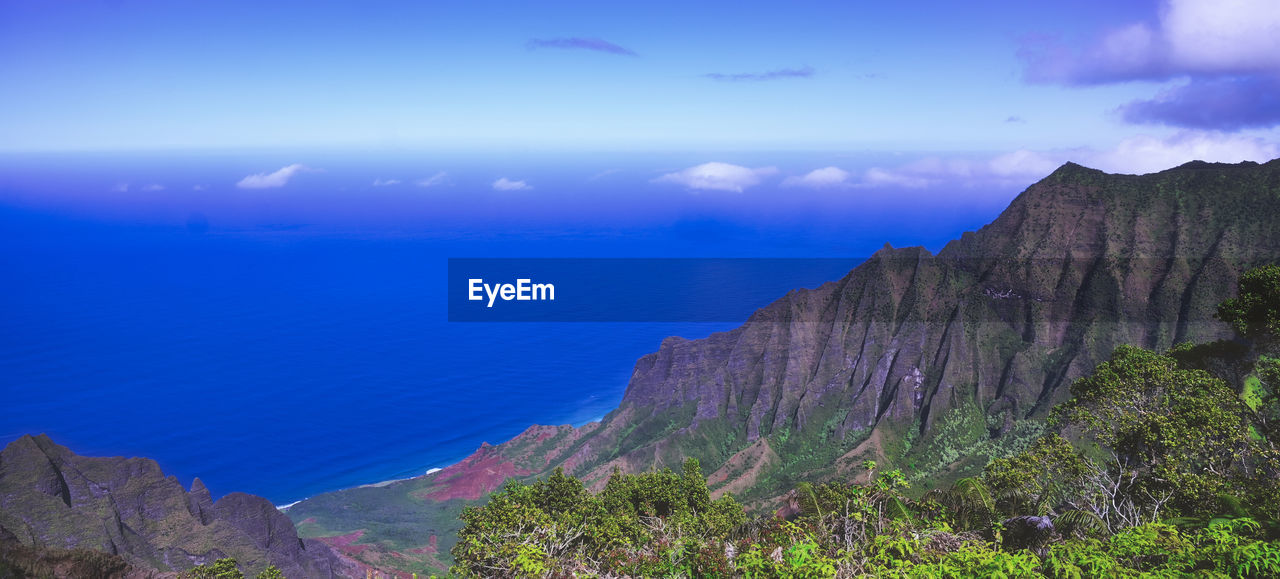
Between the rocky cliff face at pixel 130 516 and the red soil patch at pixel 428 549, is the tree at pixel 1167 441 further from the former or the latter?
the red soil patch at pixel 428 549

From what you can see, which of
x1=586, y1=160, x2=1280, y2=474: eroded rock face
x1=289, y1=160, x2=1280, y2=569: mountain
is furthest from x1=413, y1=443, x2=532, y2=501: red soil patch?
x1=586, y1=160, x2=1280, y2=474: eroded rock face

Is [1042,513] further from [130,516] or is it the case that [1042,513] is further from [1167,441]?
[130,516]

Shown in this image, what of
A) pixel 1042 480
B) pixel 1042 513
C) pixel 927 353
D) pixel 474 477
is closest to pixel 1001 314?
pixel 927 353

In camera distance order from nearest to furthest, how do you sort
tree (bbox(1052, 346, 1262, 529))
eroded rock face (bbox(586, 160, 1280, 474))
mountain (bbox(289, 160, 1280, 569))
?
tree (bbox(1052, 346, 1262, 529)) < mountain (bbox(289, 160, 1280, 569)) < eroded rock face (bbox(586, 160, 1280, 474))

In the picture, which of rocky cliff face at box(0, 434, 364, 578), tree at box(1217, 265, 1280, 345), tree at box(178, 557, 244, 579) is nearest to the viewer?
tree at box(1217, 265, 1280, 345)

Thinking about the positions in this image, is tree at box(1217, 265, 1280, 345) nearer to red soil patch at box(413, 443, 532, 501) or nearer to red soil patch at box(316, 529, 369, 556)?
red soil patch at box(316, 529, 369, 556)

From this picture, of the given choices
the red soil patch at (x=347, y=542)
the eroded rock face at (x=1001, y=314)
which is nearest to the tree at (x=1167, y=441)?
the eroded rock face at (x=1001, y=314)
